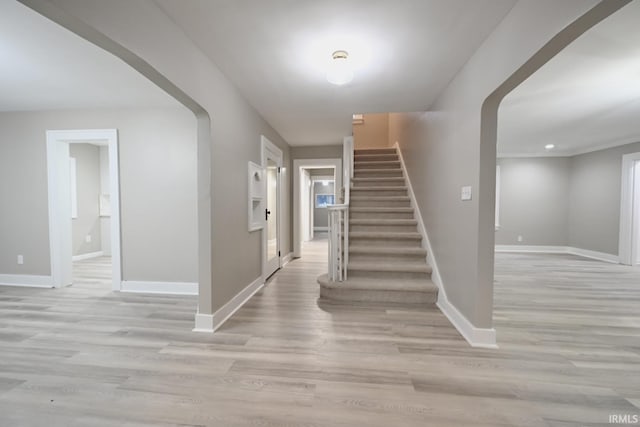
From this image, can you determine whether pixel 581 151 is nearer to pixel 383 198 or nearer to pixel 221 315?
pixel 383 198

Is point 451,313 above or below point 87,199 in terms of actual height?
below

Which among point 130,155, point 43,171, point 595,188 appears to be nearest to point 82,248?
point 43,171

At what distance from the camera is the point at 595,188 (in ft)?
17.6

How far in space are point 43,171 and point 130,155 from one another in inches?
50.9

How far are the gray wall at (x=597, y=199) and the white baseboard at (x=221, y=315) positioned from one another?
6.91 m

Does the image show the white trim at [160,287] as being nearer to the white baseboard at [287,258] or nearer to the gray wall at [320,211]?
the white baseboard at [287,258]

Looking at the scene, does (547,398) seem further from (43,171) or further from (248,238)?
(43,171)

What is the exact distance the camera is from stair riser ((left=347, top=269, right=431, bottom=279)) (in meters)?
3.04

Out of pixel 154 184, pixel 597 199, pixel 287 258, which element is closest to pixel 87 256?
pixel 154 184

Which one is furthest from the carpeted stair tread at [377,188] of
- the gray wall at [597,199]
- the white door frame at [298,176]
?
the gray wall at [597,199]

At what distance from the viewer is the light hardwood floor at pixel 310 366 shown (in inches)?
52.3

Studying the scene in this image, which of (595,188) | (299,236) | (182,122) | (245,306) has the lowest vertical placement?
(245,306)

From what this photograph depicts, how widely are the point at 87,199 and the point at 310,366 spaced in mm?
6084

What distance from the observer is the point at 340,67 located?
6.59 feet
